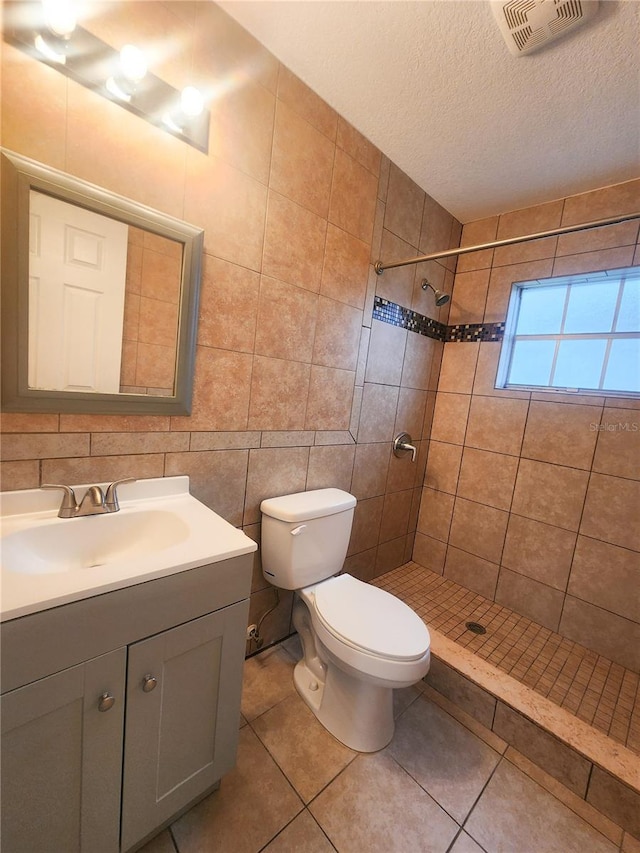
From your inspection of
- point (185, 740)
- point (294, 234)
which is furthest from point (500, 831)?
point (294, 234)

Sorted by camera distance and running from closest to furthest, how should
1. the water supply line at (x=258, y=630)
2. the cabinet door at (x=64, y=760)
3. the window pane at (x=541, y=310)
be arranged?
the cabinet door at (x=64, y=760) < the water supply line at (x=258, y=630) < the window pane at (x=541, y=310)

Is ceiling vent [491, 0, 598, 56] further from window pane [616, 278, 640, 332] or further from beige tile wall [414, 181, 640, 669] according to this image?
window pane [616, 278, 640, 332]

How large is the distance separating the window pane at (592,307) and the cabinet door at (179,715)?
2139 mm

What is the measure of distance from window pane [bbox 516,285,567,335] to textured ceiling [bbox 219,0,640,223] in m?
0.50

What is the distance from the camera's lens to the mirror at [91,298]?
86 centimetres

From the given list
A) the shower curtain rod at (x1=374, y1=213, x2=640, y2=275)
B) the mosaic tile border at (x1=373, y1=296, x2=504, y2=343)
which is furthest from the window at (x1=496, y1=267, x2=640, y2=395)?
the shower curtain rod at (x1=374, y1=213, x2=640, y2=275)

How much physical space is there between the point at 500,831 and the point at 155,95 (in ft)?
8.16

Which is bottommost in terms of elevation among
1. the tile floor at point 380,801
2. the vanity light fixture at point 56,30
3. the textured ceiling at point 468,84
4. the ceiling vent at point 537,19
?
the tile floor at point 380,801

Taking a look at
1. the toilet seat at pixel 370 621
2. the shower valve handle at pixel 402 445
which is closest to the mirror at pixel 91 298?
the toilet seat at pixel 370 621

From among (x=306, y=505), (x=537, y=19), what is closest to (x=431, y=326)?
(x=537, y=19)

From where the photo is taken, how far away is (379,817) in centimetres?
106

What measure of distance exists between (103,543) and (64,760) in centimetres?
47

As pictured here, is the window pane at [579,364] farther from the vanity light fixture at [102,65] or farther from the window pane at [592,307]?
the vanity light fixture at [102,65]

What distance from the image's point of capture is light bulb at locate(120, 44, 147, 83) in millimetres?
905
